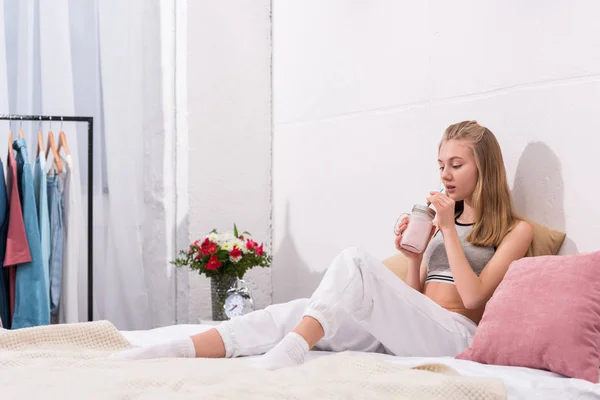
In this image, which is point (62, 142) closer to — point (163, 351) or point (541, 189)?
point (163, 351)

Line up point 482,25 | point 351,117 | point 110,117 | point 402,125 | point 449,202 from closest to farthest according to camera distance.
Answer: point 449,202
point 482,25
point 402,125
point 351,117
point 110,117

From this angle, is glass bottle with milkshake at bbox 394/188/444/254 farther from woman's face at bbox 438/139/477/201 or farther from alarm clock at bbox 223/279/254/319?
alarm clock at bbox 223/279/254/319

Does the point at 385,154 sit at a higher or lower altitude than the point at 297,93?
lower

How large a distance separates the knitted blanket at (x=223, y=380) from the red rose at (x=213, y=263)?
1.54 meters

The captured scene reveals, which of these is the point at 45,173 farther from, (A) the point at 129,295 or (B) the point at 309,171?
(B) the point at 309,171

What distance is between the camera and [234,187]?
4043 millimetres

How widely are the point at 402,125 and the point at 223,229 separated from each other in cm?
127

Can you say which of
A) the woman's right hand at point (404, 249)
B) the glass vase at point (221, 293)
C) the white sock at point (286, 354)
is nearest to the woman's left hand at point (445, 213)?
the woman's right hand at point (404, 249)

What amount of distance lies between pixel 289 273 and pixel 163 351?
6.56 ft

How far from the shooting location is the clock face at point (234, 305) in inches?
138

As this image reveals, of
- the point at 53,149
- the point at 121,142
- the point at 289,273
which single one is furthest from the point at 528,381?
the point at 121,142

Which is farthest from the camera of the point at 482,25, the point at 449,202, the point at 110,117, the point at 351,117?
the point at 110,117

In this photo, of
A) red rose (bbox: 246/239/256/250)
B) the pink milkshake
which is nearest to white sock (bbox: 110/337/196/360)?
the pink milkshake

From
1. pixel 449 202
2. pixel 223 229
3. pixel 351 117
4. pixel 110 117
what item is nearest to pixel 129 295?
pixel 223 229
